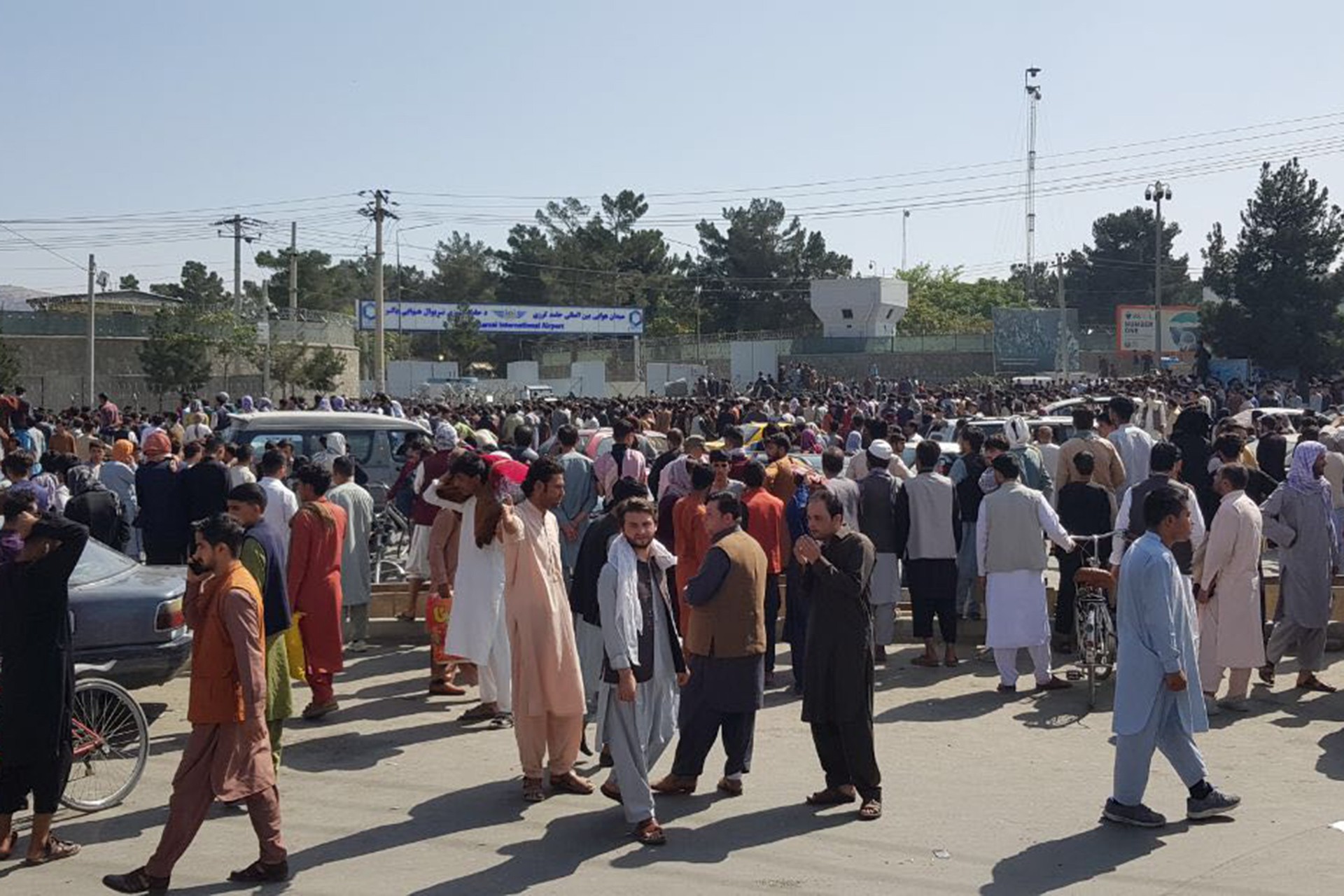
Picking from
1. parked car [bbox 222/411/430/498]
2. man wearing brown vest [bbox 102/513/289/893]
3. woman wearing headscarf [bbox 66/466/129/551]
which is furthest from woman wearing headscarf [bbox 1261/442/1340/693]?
parked car [bbox 222/411/430/498]

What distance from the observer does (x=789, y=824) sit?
7496 millimetres

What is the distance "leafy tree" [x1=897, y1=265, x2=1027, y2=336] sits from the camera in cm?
9456

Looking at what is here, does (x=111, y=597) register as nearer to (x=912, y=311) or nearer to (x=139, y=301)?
(x=139, y=301)

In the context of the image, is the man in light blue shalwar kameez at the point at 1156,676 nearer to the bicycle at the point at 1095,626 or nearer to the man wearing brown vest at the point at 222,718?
the bicycle at the point at 1095,626

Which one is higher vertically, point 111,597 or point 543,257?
point 543,257

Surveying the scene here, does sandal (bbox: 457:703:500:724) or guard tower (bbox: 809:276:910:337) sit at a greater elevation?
guard tower (bbox: 809:276:910:337)

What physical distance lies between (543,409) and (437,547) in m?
18.0

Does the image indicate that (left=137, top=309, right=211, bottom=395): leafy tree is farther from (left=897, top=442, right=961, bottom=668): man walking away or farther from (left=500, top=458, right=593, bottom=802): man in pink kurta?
(left=500, top=458, right=593, bottom=802): man in pink kurta

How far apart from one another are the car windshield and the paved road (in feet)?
3.63

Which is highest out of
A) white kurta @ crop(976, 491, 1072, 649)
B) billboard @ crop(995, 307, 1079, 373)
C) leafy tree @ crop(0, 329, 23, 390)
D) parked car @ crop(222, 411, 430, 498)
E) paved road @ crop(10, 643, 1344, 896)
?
billboard @ crop(995, 307, 1079, 373)

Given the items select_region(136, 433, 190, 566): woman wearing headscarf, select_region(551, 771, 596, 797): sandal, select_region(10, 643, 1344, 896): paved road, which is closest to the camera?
select_region(10, 643, 1344, 896): paved road

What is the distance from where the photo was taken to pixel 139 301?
Result: 240ft

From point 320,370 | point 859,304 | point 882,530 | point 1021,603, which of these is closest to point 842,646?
point 1021,603

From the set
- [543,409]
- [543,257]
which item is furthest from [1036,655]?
[543,257]
